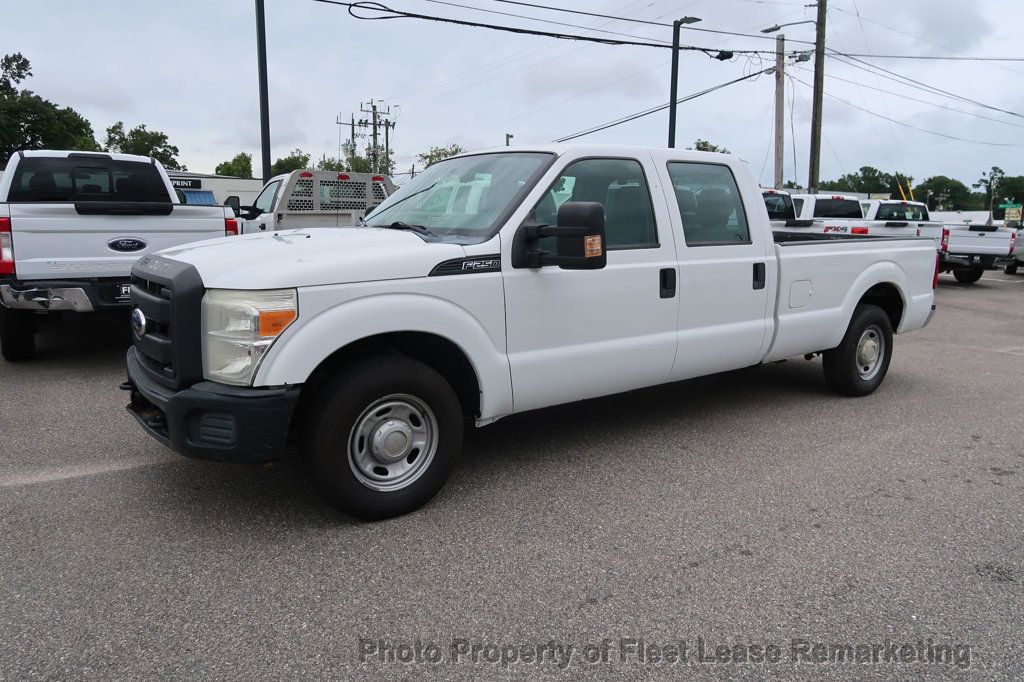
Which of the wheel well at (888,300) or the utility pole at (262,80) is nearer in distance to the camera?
the wheel well at (888,300)

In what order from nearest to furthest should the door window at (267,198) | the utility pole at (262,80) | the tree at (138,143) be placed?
the door window at (267,198)
the utility pole at (262,80)
the tree at (138,143)

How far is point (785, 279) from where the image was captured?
545 centimetres

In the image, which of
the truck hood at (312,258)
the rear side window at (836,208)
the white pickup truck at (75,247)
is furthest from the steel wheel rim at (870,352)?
the rear side window at (836,208)

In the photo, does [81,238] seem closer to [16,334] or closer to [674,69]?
[16,334]

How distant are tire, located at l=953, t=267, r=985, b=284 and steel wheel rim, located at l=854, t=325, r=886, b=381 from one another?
45.1ft

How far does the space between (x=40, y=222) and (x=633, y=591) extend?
578 cm

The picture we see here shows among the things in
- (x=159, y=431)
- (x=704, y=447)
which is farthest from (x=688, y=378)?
(x=159, y=431)

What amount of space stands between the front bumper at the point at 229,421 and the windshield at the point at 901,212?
1619 cm

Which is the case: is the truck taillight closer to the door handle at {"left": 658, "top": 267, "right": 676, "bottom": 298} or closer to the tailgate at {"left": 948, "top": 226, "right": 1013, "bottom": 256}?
the door handle at {"left": 658, "top": 267, "right": 676, "bottom": 298}

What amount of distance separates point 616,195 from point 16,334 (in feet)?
19.1

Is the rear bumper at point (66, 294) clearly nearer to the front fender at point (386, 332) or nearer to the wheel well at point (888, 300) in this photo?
the front fender at point (386, 332)

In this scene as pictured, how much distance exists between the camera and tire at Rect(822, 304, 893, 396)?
6.17 metres

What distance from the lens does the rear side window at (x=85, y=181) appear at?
790 centimetres

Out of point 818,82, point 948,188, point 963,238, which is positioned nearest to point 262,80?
point 963,238
